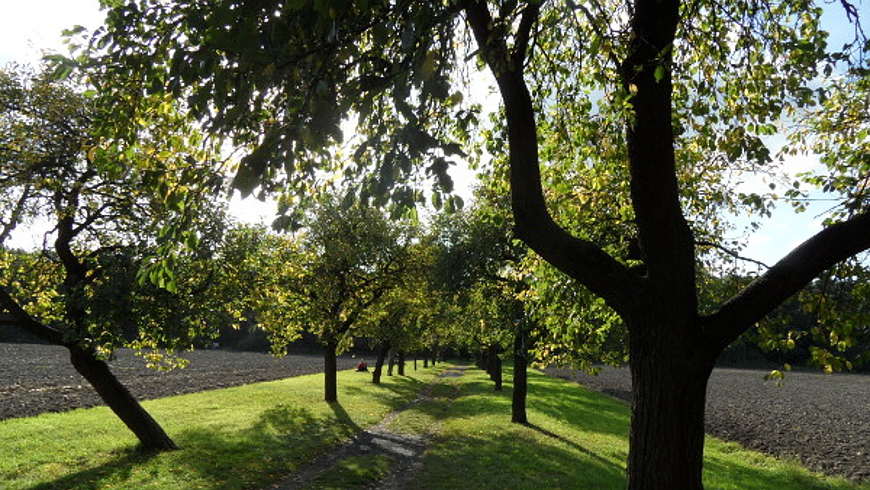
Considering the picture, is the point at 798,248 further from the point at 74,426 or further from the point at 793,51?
the point at 74,426

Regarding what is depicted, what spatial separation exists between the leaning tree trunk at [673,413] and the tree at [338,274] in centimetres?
2261

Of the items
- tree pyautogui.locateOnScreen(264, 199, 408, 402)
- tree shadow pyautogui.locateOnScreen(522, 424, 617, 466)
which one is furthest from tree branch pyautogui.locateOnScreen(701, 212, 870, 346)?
tree pyautogui.locateOnScreen(264, 199, 408, 402)

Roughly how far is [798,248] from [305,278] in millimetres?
24916

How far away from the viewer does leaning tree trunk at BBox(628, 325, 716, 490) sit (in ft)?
18.7

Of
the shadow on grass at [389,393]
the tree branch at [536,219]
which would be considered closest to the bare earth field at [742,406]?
the shadow on grass at [389,393]

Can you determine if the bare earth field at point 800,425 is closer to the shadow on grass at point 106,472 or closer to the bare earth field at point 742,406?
the bare earth field at point 742,406

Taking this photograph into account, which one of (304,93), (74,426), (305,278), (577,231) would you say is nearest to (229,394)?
Result: (305,278)

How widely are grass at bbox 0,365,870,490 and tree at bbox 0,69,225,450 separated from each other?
7.23 feet

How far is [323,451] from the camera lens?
56.4 ft

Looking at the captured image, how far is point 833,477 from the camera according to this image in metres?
18.0

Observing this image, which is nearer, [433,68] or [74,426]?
[433,68]

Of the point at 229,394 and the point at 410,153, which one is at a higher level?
the point at 410,153

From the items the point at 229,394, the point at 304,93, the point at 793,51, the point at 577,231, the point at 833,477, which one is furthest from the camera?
the point at 229,394

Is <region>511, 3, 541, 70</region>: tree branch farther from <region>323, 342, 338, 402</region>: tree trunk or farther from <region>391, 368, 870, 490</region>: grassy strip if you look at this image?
<region>323, 342, 338, 402</region>: tree trunk
